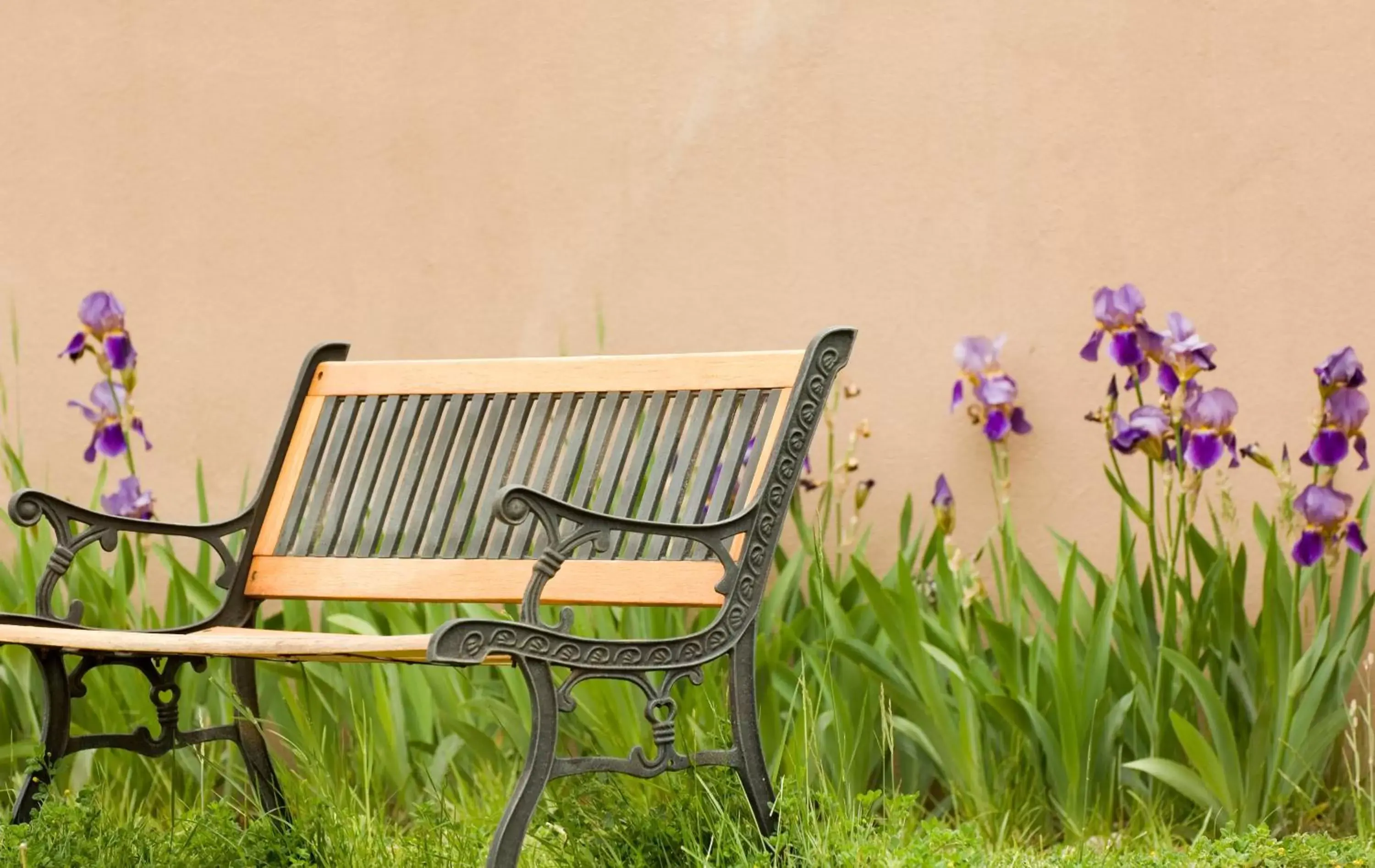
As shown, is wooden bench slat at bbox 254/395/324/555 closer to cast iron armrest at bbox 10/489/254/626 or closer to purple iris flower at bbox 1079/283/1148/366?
cast iron armrest at bbox 10/489/254/626

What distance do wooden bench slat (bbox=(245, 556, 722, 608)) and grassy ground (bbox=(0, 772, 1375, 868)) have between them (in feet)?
1.01

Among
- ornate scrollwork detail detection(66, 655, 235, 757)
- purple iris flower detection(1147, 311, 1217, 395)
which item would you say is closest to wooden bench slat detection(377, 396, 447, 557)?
ornate scrollwork detail detection(66, 655, 235, 757)

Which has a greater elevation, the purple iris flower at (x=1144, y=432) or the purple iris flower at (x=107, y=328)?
the purple iris flower at (x=107, y=328)

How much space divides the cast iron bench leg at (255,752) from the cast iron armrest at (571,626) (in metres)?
0.87

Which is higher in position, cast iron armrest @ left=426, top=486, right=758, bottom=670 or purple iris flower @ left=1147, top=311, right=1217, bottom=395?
purple iris flower @ left=1147, top=311, right=1217, bottom=395

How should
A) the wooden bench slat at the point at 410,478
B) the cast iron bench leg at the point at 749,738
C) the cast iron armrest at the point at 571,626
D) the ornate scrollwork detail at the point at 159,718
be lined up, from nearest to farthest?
the cast iron armrest at the point at 571,626 < the cast iron bench leg at the point at 749,738 < the ornate scrollwork detail at the point at 159,718 < the wooden bench slat at the point at 410,478

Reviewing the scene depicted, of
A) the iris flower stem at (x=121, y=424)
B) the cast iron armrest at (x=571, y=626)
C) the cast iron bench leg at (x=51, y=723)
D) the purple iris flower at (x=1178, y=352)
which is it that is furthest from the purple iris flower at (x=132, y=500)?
the purple iris flower at (x=1178, y=352)

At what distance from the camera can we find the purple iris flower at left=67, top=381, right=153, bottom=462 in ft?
11.9

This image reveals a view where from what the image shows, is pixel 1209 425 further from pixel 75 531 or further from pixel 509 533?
pixel 75 531

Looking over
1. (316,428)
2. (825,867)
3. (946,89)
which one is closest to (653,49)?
(946,89)

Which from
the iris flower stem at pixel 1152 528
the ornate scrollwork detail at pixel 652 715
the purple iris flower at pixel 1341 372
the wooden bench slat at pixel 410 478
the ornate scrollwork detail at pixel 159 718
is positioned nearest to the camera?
the ornate scrollwork detail at pixel 652 715

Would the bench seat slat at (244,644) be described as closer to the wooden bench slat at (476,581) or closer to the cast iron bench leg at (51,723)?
the cast iron bench leg at (51,723)

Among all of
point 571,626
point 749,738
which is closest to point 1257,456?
point 749,738

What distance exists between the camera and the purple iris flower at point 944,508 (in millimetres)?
3367
